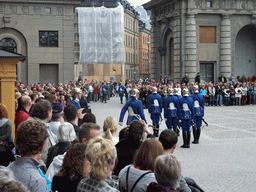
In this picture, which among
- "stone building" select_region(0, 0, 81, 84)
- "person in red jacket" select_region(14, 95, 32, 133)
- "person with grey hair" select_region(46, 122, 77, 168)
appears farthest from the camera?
"stone building" select_region(0, 0, 81, 84)

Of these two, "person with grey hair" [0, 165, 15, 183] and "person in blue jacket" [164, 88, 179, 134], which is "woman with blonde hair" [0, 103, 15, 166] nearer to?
"person with grey hair" [0, 165, 15, 183]

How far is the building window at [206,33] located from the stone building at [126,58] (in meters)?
38.3

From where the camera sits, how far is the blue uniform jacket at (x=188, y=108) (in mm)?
14625

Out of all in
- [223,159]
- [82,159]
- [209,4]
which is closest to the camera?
[82,159]

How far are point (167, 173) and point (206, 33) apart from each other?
1396 inches

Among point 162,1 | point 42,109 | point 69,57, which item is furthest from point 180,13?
point 42,109

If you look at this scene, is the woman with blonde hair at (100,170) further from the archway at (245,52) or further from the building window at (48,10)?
the archway at (245,52)

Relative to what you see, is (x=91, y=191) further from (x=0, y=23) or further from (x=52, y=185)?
(x=0, y=23)

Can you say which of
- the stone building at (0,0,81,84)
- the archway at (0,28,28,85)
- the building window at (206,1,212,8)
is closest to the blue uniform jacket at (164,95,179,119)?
the stone building at (0,0,81,84)

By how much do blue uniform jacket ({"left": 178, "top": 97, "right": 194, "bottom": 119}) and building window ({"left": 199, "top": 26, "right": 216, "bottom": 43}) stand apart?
2426 centimetres

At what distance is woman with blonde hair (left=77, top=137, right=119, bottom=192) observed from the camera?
3996 mm

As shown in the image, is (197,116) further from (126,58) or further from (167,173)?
(126,58)

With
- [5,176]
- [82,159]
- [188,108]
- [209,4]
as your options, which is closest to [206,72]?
[209,4]

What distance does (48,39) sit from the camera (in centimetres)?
3841
